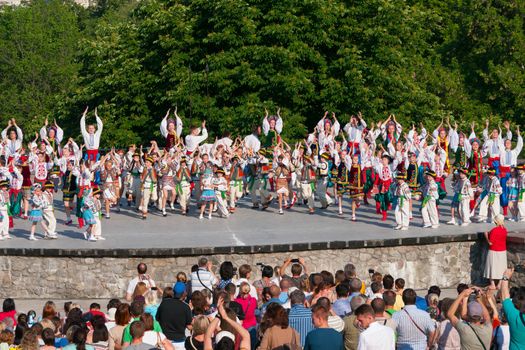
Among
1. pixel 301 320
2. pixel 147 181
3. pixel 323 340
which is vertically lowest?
pixel 323 340

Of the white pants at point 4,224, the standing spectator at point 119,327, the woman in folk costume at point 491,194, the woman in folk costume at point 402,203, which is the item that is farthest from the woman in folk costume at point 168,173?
the standing spectator at point 119,327

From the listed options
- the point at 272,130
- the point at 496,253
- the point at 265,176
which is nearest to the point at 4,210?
the point at 265,176

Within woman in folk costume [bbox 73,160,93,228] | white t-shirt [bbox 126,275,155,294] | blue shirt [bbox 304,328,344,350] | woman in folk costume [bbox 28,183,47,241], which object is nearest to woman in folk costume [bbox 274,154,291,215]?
woman in folk costume [bbox 73,160,93,228]

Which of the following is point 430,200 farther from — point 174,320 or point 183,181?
point 174,320

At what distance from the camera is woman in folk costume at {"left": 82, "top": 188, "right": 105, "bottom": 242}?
27.0 m

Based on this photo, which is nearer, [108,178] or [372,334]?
[372,334]

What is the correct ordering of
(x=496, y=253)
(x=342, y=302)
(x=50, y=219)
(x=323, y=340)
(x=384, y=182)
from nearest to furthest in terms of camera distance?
1. (x=323, y=340)
2. (x=342, y=302)
3. (x=496, y=253)
4. (x=50, y=219)
5. (x=384, y=182)

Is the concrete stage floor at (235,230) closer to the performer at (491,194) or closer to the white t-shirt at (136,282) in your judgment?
the performer at (491,194)

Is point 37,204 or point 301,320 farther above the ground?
point 37,204

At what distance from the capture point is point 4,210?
27.3 m

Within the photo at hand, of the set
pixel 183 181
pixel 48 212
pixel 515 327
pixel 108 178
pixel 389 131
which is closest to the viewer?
pixel 515 327

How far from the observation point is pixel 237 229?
2866 cm

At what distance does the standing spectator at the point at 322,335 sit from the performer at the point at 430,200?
50.5 feet

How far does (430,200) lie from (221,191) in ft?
17.1
